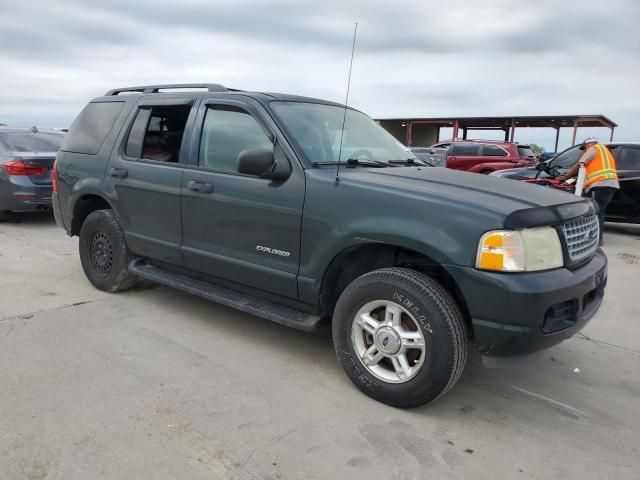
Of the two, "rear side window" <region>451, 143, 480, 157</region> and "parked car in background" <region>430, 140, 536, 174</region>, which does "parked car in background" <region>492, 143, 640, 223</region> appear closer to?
"parked car in background" <region>430, 140, 536, 174</region>

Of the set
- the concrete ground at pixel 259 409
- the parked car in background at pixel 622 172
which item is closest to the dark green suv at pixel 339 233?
the concrete ground at pixel 259 409

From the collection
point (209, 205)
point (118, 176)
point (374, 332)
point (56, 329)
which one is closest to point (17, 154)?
point (118, 176)

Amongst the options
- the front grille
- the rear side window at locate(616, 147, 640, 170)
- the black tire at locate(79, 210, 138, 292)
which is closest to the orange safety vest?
the rear side window at locate(616, 147, 640, 170)

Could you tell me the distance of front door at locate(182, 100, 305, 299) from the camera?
336 cm

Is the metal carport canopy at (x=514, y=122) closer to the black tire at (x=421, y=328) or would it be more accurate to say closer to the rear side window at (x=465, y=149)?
the rear side window at (x=465, y=149)

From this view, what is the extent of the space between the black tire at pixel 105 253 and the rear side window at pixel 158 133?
0.68 meters

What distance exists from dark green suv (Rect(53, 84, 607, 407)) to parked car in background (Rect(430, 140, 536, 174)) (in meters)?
13.6

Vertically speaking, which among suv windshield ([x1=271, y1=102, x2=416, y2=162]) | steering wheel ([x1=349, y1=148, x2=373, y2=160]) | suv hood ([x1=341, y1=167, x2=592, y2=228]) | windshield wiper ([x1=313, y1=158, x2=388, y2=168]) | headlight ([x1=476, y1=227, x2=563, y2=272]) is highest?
suv windshield ([x1=271, y1=102, x2=416, y2=162])

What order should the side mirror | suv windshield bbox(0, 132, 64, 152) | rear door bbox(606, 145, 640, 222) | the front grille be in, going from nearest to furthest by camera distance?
the front grille, the side mirror, suv windshield bbox(0, 132, 64, 152), rear door bbox(606, 145, 640, 222)

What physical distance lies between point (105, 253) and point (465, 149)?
1538 cm

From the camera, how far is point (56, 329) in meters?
3.93

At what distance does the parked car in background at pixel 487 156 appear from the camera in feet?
55.3

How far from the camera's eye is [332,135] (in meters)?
3.80

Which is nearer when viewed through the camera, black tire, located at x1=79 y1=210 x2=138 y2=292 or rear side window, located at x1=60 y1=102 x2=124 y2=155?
black tire, located at x1=79 y1=210 x2=138 y2=292
